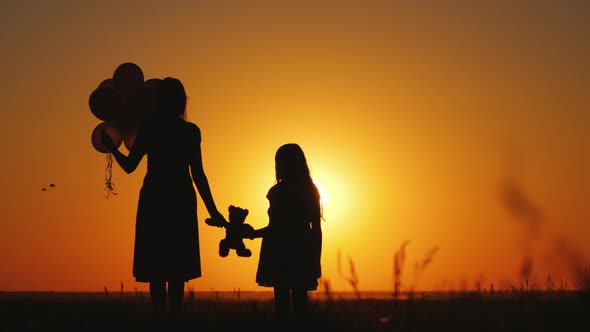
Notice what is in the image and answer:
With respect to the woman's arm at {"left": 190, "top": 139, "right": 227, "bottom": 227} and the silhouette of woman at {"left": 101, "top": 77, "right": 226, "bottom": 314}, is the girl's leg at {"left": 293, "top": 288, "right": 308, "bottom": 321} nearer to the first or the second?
the silhouette of woman at {"left": 101, "top": 77, "right": 226, "bottom": 314}

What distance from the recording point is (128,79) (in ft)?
33.3

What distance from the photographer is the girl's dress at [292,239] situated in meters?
9.36

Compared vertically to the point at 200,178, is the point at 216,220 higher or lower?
lower

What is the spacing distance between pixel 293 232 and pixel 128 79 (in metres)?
2.53

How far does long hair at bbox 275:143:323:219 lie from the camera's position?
30.4 ft

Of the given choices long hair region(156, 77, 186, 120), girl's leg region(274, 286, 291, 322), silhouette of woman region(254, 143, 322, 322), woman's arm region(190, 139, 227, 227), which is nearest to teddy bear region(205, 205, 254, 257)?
silhouette of woman region(254, 143, 322, 322)

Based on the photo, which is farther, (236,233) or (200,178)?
(236,233)

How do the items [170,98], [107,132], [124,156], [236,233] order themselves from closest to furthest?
[170,98]
[124,156]
[236,233]
[107,132]

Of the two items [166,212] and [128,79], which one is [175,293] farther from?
[128,79]

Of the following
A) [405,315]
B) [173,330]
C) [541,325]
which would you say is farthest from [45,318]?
[541,325]

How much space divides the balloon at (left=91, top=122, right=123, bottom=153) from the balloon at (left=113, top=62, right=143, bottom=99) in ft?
1.22

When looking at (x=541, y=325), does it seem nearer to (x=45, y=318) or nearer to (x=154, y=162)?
(x=154, y=162)

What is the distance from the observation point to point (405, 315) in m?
8.09

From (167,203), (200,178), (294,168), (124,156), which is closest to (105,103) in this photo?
(124,156)
